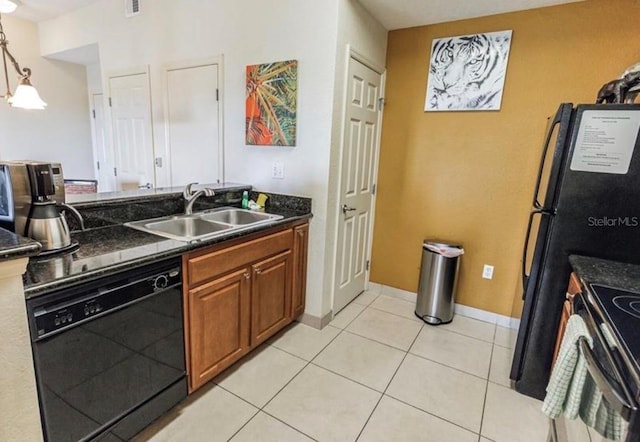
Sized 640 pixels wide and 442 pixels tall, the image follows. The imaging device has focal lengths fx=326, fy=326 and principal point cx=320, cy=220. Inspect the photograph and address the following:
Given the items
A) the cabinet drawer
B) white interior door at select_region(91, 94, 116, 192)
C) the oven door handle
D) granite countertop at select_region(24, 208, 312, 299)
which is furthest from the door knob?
white interior door at select_region(91, 94, 116, 192)

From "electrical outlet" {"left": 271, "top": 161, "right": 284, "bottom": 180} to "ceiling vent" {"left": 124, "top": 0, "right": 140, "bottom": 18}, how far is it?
2.03 m

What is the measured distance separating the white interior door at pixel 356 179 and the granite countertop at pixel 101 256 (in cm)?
95

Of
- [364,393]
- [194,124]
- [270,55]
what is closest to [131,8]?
[194,124]

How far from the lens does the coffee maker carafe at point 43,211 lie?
1.28 metres

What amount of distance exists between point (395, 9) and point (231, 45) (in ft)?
4.07

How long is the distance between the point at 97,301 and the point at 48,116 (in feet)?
14.4

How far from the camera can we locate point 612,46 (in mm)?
2111

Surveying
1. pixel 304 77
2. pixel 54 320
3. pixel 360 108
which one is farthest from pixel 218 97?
pixel 54 320

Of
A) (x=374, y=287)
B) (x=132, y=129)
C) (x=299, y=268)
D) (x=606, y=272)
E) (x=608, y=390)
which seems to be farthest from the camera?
(x=132, y=129)

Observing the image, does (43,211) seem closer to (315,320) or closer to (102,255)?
(102,255)

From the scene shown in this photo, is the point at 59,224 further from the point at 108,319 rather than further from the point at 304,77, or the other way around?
the point at 304,77

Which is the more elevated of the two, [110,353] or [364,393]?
[110,353]

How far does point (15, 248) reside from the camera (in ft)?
3.04

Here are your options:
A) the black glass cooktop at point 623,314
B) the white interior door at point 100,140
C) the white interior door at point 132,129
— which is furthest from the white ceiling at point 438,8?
the white interior door at point 100,140
